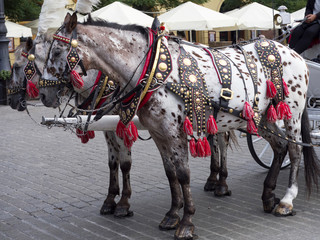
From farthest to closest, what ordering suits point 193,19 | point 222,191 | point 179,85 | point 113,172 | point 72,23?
1. point 193,19
2. point 222,191
3. point 113,172
4. point 179,85
5. point 72,23

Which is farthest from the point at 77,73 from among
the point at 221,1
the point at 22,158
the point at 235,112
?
the point at 221,1

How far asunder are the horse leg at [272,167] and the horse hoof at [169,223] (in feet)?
3.06

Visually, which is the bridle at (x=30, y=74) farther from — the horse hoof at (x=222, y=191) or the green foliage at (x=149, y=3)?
the green foliage at (x=149, y=3)

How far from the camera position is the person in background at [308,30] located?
249 inches

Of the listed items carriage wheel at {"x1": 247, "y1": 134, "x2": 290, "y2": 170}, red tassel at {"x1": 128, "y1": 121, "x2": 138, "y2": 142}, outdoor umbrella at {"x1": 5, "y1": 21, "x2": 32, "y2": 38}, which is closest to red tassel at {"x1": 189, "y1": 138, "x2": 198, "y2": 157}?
red tassel at {"x1": 128, "y1": 121, "x2": 138, "y2": 142}

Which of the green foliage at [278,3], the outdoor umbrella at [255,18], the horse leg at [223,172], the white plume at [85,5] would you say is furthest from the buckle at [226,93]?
the green foliage at [278,3]

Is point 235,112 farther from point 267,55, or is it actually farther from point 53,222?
point 53,222

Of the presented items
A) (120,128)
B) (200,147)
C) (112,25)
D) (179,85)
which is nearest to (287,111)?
(200,147)

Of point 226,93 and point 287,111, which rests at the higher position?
point 226,93

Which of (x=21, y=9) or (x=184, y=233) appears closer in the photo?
(x=184, y=233)

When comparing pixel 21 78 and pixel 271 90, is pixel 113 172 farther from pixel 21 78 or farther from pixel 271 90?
pixel 271 90

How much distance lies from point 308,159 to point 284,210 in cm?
66

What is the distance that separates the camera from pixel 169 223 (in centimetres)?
490

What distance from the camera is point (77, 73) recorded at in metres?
4.37
